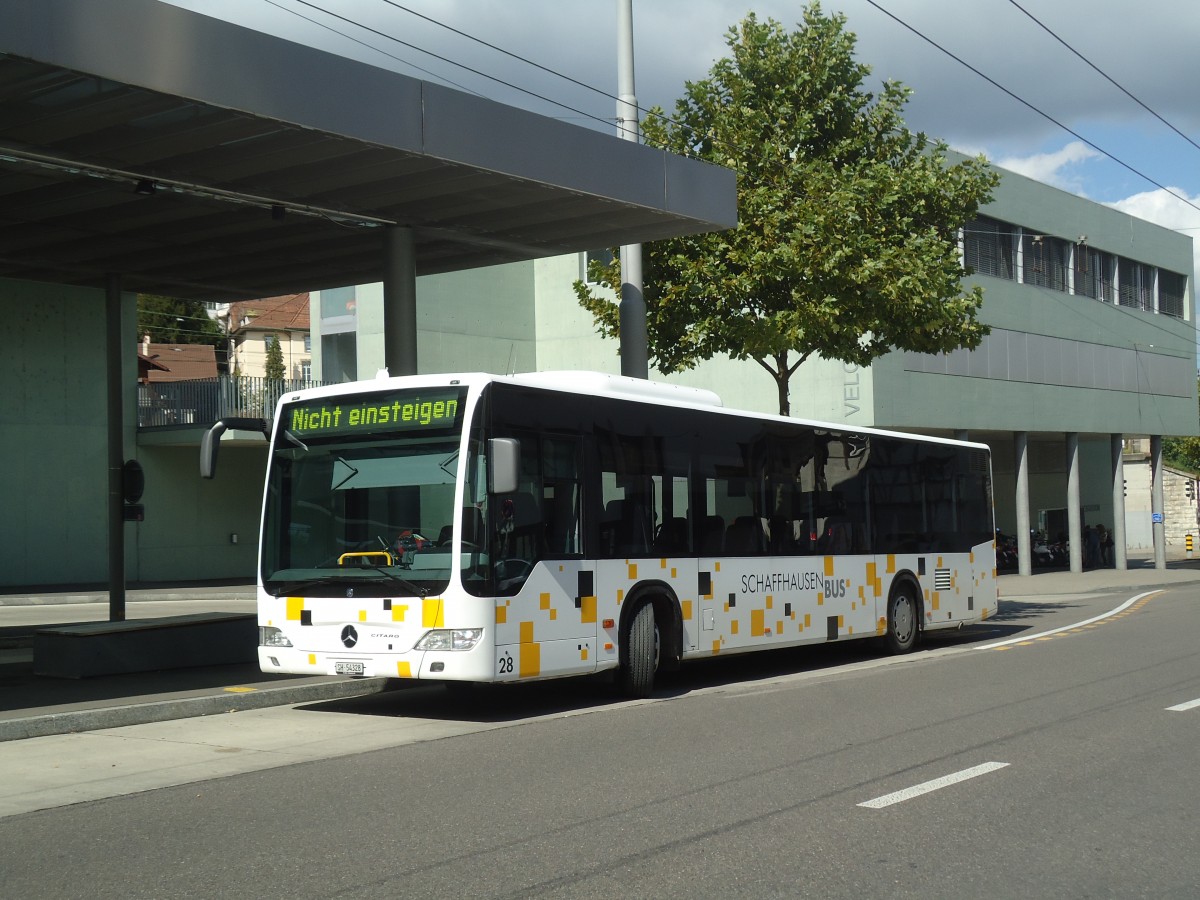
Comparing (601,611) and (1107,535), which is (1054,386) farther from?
(601,611)

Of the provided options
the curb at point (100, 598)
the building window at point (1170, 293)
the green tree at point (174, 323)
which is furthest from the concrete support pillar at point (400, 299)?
the green tree at point (174, 323)

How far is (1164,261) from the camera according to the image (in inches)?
2003

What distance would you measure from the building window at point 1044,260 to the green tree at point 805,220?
21.7 m

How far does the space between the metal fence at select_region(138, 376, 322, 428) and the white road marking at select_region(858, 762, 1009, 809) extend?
30.6 meters

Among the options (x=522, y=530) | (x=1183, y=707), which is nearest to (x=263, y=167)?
(x=522, y=530)

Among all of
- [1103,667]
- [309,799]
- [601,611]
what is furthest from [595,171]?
[309,799]

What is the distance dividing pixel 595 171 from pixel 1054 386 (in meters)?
31.0

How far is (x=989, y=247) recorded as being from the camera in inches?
1631

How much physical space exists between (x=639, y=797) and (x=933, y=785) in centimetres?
177

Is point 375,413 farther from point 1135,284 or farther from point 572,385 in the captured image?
point 1135,284

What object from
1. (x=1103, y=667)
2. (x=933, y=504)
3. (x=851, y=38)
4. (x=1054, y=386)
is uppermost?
(x=851, y=38)

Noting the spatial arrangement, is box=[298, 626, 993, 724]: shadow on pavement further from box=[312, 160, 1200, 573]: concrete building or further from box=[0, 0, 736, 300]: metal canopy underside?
box=[312, 160, 1200, 573]: concrete building

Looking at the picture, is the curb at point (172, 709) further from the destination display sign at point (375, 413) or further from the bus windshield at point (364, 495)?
the destination display sign at point (375, 413)

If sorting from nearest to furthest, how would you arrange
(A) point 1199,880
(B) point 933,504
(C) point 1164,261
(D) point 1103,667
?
(A) point 1199,880 < (D) point 1103,667 < (B) point 933,504 < (C) point 1164,261
